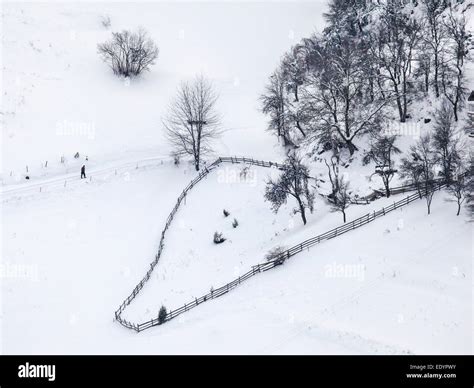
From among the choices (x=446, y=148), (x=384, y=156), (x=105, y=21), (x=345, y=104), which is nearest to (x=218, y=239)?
(x=384, y=156)

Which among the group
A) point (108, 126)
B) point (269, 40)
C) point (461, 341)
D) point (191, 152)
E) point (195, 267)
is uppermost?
point (269, 40)

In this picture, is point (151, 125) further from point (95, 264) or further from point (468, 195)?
point (468, 195)

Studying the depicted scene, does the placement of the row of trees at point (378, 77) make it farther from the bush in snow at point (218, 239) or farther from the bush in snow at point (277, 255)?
the bush in snow at point (277, 255)

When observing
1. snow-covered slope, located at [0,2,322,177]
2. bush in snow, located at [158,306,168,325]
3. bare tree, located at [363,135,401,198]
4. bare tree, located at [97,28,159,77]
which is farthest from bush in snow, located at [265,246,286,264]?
bare tree, located at [97,28,159,77]

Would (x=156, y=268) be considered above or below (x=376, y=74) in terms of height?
below

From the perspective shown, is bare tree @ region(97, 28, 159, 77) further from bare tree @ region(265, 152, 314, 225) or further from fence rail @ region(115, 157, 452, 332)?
bare tree @ region(265, 152, 314, 225)

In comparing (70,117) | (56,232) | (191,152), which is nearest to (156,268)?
(56,232)
